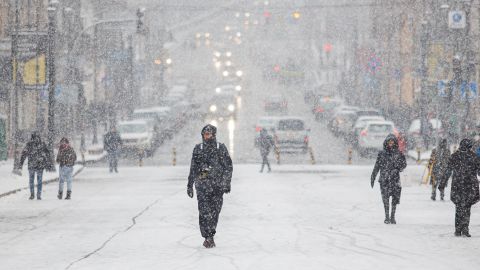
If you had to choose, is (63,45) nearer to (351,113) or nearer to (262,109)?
(351,113)

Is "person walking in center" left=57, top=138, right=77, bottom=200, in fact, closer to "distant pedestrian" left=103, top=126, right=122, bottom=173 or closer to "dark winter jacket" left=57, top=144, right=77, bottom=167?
"dark winter jacket" left=57, top=144, right=77, bottom=167

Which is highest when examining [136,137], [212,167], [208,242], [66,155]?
[212,167]

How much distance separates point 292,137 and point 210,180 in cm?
3527

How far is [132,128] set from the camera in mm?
51938

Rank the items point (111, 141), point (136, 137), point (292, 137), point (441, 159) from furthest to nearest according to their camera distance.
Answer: point (292, 137) → point (136, 137) → point (111, 141) → point (441, 159)

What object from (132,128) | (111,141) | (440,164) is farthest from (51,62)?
(440,164)

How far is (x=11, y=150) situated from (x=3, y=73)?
3.32 metres

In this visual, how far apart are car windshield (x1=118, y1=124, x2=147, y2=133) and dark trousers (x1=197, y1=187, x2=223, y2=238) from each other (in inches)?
1415

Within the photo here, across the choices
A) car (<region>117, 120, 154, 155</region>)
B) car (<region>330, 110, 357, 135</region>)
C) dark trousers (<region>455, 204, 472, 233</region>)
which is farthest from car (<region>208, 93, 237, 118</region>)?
dark trousers (<region>455, 204, 472, 233</region>)

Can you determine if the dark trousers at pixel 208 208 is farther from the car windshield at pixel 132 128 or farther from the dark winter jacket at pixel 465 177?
the car windshield at pixel 132 128

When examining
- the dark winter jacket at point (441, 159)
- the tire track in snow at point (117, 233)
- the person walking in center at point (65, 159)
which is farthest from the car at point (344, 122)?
the tire track in snow at point (117, 233)

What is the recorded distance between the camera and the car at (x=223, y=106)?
86750 mm

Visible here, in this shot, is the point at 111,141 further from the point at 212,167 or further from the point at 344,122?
the point at 344,122

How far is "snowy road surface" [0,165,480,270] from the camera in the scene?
46.8 feet
